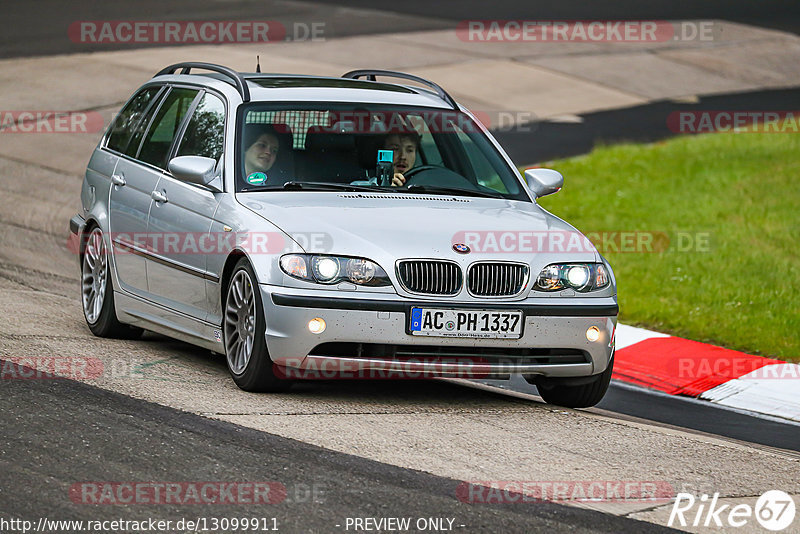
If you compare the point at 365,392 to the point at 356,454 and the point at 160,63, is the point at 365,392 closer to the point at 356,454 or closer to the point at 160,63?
the point at 356,454

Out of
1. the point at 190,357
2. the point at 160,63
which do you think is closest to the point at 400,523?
the point at 190,357

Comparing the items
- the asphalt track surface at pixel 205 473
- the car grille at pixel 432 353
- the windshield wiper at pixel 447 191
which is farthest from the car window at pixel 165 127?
the asphalt track surface at pixel 205 473

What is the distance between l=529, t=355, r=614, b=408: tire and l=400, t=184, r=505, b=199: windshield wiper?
117cm

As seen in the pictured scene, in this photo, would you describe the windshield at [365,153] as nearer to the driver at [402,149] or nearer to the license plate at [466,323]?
the driver at [402,149]

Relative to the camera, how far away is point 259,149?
8.09 metres

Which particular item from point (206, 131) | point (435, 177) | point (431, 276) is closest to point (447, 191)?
point (435, 177)

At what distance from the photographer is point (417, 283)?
23.3ft

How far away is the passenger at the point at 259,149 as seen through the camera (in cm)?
801

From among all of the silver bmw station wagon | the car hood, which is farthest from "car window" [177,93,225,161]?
the car hood

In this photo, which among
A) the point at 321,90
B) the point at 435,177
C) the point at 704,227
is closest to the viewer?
the point at 435,177

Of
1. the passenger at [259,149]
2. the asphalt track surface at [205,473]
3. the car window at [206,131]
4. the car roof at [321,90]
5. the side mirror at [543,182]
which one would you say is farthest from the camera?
the side mirror at [543,182]

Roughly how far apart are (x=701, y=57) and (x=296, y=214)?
22.1 meters

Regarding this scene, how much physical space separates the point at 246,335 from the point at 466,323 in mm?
1209

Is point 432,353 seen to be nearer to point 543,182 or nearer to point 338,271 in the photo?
point 338,271
